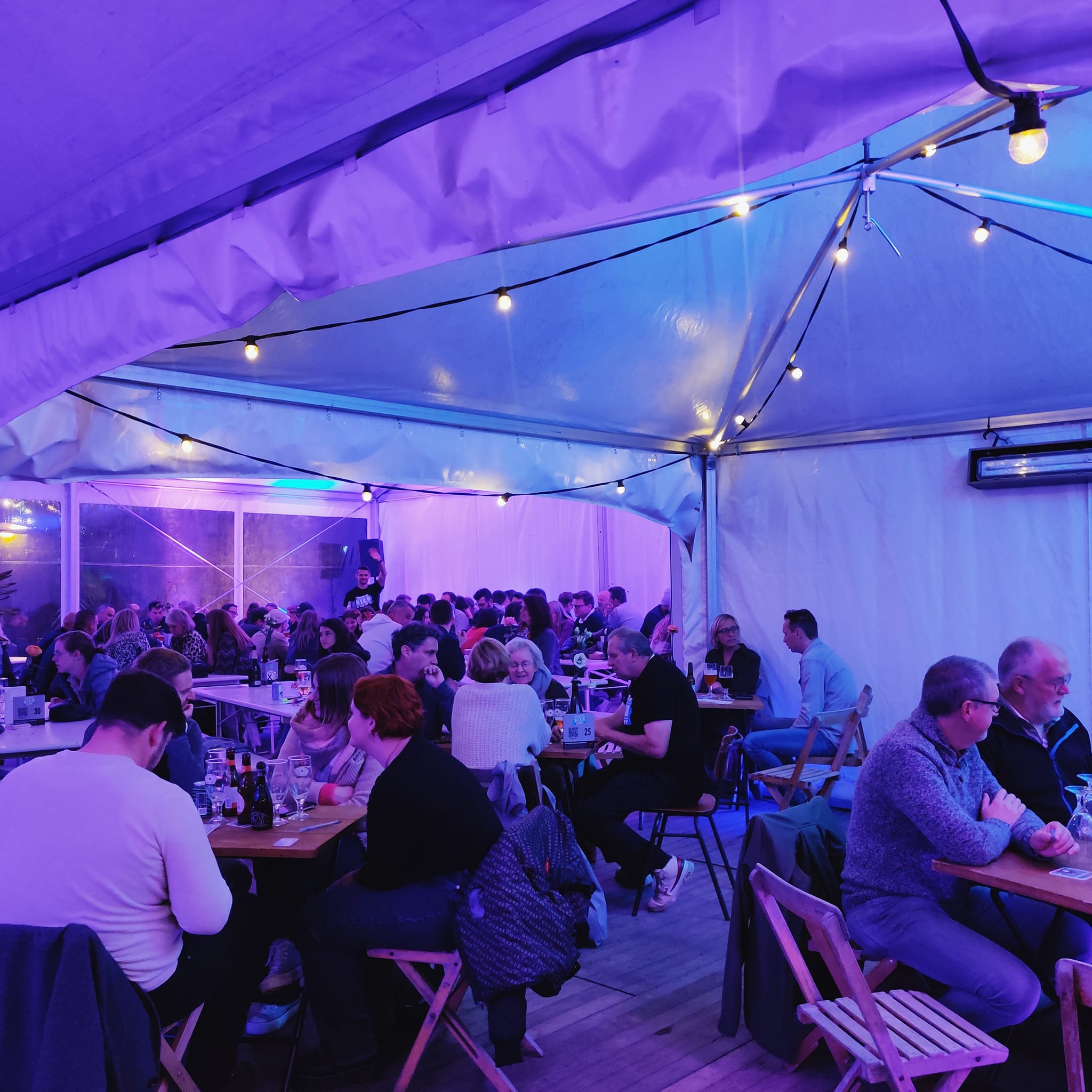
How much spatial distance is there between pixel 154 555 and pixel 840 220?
39.1 feet

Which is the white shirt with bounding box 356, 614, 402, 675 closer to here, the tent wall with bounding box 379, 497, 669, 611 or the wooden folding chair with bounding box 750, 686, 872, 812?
the wooden folding chair with bounding box 750, 686, 872, 812

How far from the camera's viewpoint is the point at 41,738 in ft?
16.4

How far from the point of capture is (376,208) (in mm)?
1986

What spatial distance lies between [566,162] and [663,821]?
3529mm

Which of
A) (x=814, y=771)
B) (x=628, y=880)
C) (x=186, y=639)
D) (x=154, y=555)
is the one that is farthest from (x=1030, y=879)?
(x=154, y=555)

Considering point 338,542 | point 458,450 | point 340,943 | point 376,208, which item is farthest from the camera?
point 338,542

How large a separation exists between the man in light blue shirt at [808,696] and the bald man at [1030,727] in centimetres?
260

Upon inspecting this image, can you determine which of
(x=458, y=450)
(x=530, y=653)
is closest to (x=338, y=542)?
(x=458, y=450)

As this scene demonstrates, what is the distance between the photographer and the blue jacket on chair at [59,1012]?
1.93 meters

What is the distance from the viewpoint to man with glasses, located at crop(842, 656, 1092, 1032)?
8.71 feet

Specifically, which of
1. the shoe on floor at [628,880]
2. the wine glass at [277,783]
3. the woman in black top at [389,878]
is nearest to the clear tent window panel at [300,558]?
the shoe on floor at [628,880]

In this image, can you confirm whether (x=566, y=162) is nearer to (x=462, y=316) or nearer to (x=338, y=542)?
(x=462, y=316)

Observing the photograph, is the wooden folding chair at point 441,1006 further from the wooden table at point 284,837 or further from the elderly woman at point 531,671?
the elderly woman at point 531,671

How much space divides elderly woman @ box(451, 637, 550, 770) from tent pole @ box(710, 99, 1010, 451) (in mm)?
2928
